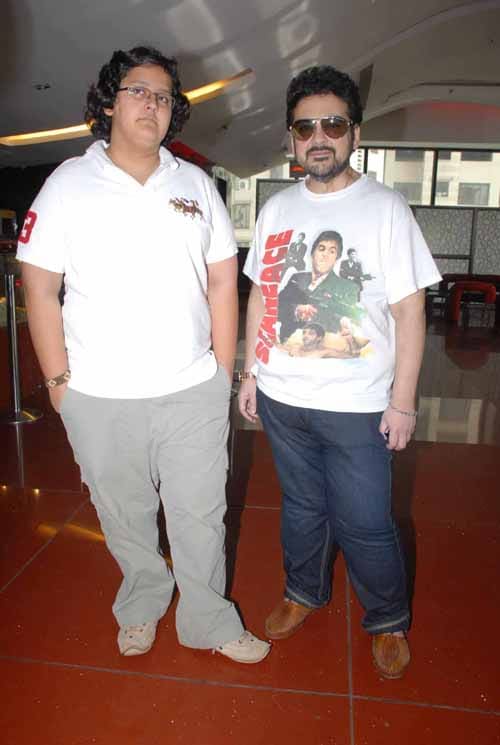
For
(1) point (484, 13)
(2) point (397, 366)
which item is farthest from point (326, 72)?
(1) point (484, 13)

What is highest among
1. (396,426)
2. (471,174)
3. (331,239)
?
(471,174)

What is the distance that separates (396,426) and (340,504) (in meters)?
0.27

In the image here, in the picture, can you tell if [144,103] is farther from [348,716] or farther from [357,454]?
[348,716]

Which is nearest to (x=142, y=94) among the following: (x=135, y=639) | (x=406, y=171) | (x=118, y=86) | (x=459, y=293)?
(x=118, y=86)

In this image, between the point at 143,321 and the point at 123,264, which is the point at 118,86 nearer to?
the point at 123,264

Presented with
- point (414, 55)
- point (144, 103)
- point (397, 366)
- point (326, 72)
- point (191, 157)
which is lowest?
point (397, 366)

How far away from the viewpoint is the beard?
4.91 feet

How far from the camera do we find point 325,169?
150 cm

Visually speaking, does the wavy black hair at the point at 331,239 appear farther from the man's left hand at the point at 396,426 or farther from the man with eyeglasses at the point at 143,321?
the man's left hand at the point at 396,426

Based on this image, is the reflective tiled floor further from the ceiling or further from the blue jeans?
the ceiling

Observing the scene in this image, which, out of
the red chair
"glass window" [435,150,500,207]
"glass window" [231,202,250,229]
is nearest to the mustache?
the red chair

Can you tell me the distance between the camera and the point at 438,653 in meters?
1.81

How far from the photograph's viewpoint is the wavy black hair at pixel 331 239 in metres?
1.51

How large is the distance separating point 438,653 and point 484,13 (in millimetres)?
13236
